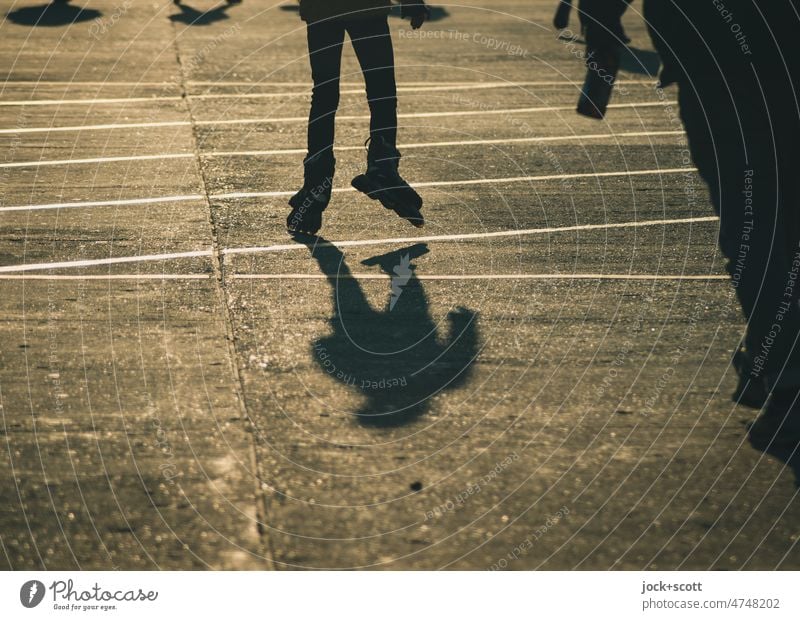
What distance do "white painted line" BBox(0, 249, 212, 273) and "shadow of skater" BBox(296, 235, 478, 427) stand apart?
2.58 ft

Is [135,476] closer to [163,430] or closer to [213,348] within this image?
[163,430]

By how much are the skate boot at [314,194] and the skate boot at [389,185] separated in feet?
0.81

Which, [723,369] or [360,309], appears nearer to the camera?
[723,369]

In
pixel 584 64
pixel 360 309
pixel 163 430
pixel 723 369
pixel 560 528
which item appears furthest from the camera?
pixel 584 64

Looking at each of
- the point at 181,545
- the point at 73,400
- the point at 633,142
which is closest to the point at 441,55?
the point at 633,142

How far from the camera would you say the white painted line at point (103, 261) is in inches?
264

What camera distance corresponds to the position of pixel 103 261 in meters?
6.82

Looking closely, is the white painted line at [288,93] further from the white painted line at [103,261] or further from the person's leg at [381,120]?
the white painted line at [103,261]

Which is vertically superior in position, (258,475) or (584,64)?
(258,475)

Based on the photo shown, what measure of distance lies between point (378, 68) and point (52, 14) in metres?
7.86

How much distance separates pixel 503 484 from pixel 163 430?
1.37 metres

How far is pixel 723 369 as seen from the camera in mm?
5746

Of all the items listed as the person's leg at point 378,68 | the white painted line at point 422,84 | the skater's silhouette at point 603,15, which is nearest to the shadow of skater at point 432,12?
the skater's silhouette at point 603,15
